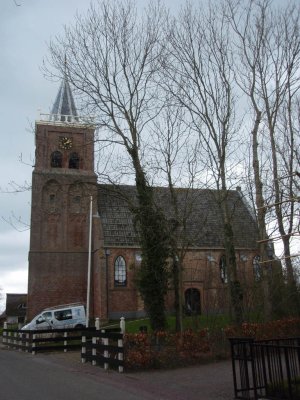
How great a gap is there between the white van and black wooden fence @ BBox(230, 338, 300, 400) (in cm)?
2541

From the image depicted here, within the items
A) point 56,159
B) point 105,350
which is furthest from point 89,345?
point 56,159

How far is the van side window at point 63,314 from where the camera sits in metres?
33.8

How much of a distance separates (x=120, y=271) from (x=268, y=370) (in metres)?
34.6

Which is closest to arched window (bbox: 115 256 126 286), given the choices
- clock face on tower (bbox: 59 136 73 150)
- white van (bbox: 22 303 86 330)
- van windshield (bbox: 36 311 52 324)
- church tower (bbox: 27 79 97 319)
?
church tower (bbox: 27 79 97 319)

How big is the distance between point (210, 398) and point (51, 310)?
1034 inches

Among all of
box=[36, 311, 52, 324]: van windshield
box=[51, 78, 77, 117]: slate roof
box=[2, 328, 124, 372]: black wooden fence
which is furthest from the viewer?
box=[51, 78, 77, 117]: slate roof

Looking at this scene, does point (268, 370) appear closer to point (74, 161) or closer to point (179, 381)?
point (179, 381)

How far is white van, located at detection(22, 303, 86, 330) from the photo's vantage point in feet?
108

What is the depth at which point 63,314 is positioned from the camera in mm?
34125

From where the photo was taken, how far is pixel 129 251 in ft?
142

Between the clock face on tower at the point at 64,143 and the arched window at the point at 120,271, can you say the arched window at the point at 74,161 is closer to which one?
the clock face on tower at the point at 64,143

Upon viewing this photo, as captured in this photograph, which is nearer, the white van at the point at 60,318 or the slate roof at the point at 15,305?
the white van at the point at 60,318

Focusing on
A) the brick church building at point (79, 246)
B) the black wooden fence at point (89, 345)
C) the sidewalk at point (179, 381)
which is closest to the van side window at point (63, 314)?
the brick church building at point (79, 246)

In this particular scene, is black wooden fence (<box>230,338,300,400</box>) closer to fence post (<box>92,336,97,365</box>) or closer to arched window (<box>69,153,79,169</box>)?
fence post (<box>92,336,97,365</box>)
